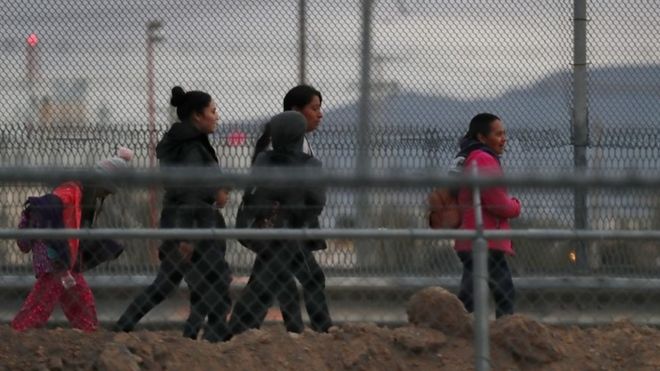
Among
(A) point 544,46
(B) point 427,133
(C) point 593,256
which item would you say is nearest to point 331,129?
(B) point 427,133

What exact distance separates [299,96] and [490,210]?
169 cm

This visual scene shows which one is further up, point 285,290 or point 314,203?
point 314,203

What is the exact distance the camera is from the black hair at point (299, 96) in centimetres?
925

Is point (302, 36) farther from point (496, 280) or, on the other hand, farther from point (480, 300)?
point (480, 300)

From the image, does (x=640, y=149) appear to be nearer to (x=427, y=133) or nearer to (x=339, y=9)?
(x=427, y=133)

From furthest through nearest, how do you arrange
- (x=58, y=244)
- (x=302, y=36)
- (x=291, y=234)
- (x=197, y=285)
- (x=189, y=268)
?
(x=302, y=36), (x=58, y=244), (x=189, y=268), (x=197, y=285), (x=291, y=234)

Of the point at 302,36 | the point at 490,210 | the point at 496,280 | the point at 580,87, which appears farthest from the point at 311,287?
the point at 580,87

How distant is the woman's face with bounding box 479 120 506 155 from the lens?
9156 mm

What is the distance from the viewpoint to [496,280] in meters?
7.14

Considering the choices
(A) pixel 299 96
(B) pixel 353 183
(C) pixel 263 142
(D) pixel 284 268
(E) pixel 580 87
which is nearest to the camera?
(B) pixel 353 183

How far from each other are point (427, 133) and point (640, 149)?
1.14 m

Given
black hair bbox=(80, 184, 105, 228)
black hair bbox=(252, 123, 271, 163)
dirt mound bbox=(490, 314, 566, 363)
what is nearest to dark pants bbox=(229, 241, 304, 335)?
dirt mound bbox=(490, 314, 566, 363)

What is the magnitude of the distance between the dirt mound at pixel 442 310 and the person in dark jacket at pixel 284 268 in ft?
1.20

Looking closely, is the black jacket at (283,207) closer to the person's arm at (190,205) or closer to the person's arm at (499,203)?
the person's arm at (190,205)
